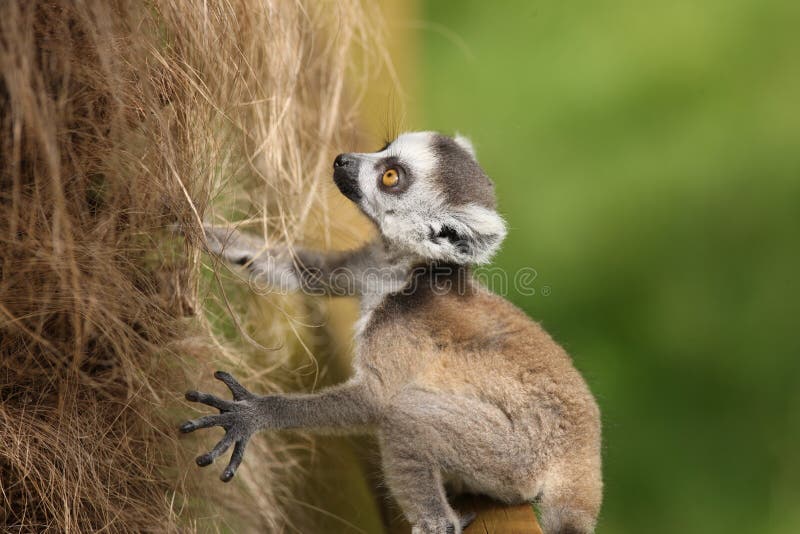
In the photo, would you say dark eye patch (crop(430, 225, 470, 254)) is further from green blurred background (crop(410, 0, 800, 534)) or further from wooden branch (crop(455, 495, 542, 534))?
green blurred background (crop(410, 0, 800, 534))

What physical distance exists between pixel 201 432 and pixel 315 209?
79 centimetres

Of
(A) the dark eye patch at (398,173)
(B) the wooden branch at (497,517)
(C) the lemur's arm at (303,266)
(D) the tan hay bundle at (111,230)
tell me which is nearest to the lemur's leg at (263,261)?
(C) the lemur's arm at (303,266)

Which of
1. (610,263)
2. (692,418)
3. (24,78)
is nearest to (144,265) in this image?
(24,78)

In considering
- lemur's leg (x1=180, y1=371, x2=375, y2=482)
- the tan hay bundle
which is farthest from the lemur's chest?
the tan hay bundle

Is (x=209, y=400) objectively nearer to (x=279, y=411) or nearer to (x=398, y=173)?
(x=279, y=411)

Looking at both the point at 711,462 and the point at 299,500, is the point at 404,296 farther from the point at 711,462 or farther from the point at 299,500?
the point at 711,462

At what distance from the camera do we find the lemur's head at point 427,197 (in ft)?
7.28

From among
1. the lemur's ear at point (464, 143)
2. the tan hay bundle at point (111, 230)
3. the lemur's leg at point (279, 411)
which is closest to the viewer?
the tan hay bundle at point (111, 230)

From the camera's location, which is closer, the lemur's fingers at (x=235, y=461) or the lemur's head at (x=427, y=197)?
the lemur's fingers at (x=235, y=461)

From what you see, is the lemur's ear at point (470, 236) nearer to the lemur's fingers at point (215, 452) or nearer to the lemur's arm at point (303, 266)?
the lemur's arm at point (303, 266)

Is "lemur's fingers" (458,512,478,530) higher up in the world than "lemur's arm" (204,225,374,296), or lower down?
lower down

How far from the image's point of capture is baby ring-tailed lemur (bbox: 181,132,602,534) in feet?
6.44

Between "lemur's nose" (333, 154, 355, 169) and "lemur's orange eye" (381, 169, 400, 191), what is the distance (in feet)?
0.40

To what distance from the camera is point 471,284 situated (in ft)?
7.73
